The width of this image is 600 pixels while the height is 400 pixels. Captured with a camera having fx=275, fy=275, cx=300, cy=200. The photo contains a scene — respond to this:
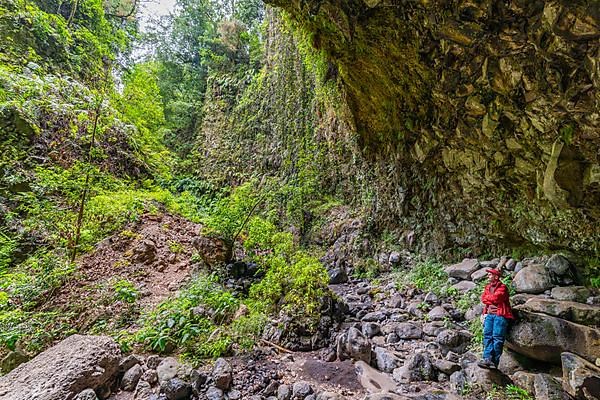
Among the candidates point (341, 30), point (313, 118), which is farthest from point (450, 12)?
point (313, 118)

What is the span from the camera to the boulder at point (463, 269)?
19.6 feet

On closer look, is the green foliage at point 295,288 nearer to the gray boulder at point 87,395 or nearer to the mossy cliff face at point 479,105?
the gray boulder at point 87,395

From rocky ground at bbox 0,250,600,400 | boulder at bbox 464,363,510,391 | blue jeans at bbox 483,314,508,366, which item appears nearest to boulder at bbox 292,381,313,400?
rocky ground at bbox 0,250,600,400

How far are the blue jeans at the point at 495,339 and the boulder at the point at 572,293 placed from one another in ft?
4.84

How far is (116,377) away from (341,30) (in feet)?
21.6

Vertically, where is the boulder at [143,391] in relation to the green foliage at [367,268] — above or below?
below

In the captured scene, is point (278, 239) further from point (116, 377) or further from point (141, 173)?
point (141, 173)

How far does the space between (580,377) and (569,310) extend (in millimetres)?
1195

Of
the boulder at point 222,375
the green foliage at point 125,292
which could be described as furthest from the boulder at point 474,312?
the green foliage at point 125,292

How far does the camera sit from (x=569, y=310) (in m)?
3.61

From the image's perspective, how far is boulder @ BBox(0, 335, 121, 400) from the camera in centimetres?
284

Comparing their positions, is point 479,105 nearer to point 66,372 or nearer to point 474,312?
point 474,312

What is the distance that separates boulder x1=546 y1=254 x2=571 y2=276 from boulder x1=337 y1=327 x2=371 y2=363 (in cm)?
346

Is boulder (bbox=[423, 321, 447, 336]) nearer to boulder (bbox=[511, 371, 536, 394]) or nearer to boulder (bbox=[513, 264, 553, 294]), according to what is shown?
boulder (bbox=[511, 371, 536, 394])
